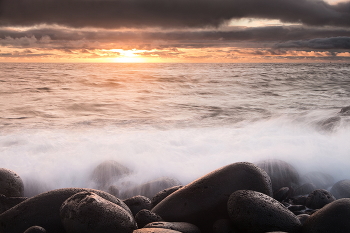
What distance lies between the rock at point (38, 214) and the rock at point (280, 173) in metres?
2.69

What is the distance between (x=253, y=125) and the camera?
8.97 meters

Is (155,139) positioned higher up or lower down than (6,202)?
lower down

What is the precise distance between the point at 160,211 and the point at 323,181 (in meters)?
3.03

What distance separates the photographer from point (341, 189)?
13.1ft

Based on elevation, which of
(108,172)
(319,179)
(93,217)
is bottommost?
(319,179)

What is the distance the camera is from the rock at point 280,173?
4382 mm

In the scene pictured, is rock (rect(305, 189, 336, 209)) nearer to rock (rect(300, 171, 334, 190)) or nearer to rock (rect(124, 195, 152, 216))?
rock (rect(300, 171, 334, 190))

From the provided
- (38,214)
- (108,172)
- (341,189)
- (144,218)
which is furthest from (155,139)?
(38,214)

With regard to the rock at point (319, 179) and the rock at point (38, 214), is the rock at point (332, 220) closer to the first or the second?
the rock at point (38, 214)

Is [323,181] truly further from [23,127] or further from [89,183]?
[23,127]

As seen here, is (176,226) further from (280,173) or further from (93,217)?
(280,173)

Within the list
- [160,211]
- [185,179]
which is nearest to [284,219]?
[160,211]

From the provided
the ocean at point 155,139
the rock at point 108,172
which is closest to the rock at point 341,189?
the ocean at point 155,139

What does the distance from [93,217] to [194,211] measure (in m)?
1.05
